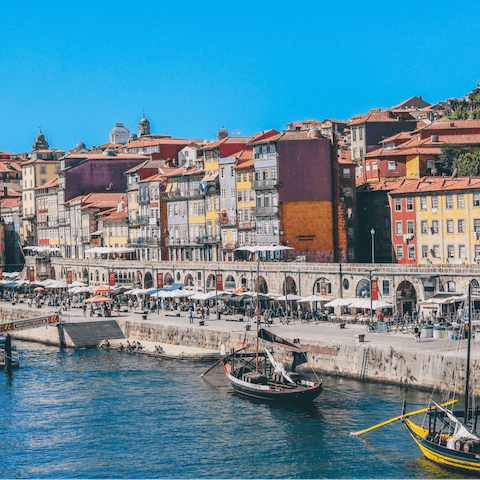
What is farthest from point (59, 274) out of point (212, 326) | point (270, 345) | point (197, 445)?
point (197, 445)

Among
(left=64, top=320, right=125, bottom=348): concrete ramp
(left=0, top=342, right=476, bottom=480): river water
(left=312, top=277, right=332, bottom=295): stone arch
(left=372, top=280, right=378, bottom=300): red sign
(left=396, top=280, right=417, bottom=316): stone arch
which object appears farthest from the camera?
(left=64, top=320, right=125, bottom=348): concrete ramp

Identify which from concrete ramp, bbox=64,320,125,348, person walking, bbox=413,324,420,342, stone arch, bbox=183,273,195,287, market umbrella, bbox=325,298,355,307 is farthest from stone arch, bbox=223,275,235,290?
person walking, bbox=413,324,420,342

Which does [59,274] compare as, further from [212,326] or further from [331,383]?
[331,383]

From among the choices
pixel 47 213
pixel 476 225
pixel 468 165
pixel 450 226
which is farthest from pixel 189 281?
pixel 47 213

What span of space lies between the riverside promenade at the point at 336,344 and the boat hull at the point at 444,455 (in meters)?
11.4

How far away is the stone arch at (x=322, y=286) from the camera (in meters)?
91.1

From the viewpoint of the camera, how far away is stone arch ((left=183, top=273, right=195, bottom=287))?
11019cm

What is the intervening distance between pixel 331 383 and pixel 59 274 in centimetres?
8168

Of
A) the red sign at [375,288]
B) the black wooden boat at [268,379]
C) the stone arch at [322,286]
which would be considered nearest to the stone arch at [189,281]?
the stone arch at [322,286]

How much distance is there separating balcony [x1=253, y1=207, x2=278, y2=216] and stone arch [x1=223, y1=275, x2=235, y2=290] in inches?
314

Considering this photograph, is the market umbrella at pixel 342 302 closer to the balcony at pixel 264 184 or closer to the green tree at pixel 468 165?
the balcony at pixel 264 184

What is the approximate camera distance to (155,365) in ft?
260

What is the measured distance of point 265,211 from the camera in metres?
106

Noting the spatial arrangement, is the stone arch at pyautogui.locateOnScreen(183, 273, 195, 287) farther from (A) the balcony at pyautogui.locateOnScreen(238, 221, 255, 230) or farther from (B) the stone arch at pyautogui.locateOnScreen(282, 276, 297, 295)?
(B) the stone arch at pyautogui.locateOnScreen(282, 276, 297, 295)
